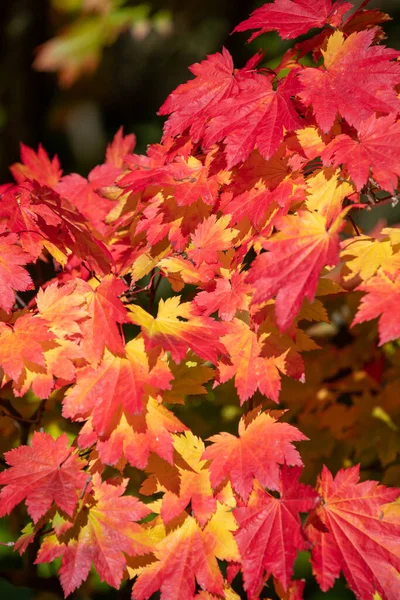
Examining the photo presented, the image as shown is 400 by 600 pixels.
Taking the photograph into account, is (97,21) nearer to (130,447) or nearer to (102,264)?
(102,264)

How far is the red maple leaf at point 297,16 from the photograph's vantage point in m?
1.15

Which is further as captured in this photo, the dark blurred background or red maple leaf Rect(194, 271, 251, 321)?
the dark blurred background

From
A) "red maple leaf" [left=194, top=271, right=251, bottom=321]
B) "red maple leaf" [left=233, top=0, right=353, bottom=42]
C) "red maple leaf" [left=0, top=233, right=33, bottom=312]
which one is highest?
"red maple leaf" [left=233, top=0, right=353, bottom=42]

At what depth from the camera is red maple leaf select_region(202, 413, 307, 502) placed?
38.9 inches

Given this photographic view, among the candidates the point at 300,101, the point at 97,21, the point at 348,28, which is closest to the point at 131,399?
the point at 300,101

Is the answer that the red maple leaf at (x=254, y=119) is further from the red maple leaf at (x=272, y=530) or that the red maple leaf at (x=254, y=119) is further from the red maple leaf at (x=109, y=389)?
the red maple leaf at (x=272, y=530)

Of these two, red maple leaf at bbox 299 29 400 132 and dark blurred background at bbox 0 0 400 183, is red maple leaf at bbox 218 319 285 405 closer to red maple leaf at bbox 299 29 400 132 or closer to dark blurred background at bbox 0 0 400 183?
red maple leaf at bbox 299 29 400 132

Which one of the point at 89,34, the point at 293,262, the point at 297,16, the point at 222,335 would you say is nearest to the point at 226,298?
the point at 222,335

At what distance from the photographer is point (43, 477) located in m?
1.05

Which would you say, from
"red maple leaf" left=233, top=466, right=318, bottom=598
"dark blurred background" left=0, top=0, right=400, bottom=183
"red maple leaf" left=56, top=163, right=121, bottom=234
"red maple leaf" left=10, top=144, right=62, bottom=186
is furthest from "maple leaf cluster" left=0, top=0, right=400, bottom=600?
"dark blurred background" left=0, top=0, right=400, bottom=183

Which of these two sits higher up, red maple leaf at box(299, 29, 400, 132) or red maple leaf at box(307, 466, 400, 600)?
red maple leaf at box(299, 29, 400, 132)

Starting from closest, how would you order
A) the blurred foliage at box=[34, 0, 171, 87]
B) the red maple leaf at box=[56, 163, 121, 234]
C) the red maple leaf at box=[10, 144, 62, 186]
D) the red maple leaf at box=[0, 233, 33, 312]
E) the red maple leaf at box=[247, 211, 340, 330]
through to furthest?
1. the red maple leaf at box=[247, 211, 340, 330]
2. the red maple leaf at box=[0, 233, 33, 312]
3. the red maple leaf at box=[56, 163, 121, 234]
4. the red maple leaf at box=[10, 144, 62, 186]
5. the blurred foliage at box=[34, 0, 171, 87]

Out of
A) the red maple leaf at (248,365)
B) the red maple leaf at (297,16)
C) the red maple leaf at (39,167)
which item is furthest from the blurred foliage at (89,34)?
the red maple leaf at (248,365)

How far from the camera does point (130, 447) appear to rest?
0.99 metres
